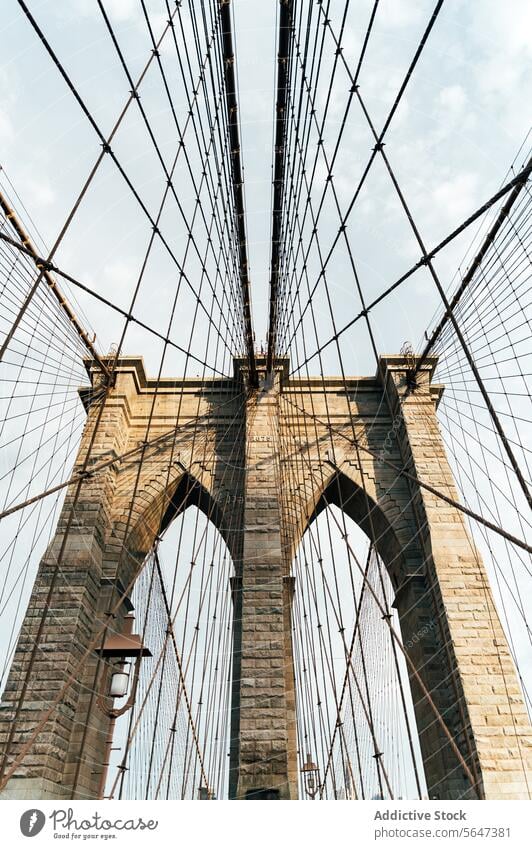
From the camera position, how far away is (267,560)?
802 cm

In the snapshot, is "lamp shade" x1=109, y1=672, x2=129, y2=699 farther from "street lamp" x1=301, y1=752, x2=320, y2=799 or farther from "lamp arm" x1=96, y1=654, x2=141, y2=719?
"street lamp" x1=301, y1=752, x2=320, y2=799

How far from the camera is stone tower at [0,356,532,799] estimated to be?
648cm

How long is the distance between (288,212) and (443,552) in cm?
717

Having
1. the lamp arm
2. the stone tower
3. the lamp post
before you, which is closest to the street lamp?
the stone tower

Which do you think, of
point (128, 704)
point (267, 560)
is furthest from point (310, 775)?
point (128, 704)

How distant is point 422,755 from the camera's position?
24.5ft

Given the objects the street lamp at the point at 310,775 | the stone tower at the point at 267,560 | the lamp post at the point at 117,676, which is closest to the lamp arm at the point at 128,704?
the lamp post at the point at 117,676

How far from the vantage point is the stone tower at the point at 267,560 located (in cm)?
648

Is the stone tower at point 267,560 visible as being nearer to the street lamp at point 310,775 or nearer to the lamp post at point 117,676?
the lamp post at point 117,676

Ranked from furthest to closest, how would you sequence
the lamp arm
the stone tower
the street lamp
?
the street lamp
the stone tower
the lamp arm

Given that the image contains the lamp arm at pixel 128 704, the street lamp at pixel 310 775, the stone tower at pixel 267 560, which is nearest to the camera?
the lamp arm at pixel 128 704

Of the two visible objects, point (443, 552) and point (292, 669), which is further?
point (292, 669)
